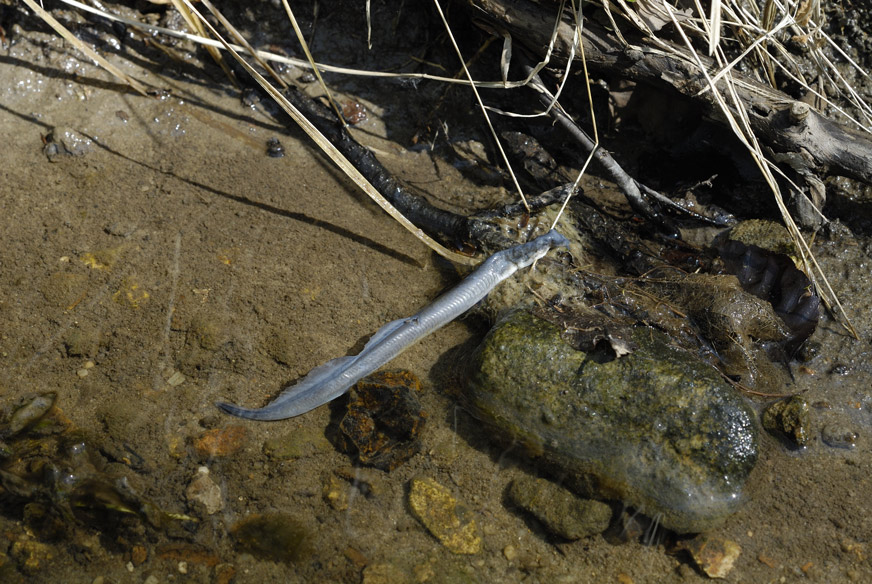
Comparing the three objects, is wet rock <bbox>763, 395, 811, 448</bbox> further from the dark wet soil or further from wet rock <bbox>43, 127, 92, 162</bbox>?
wet rock <bbox>43, 127, 92, 162</bbox>

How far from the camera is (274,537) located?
2.91 meters

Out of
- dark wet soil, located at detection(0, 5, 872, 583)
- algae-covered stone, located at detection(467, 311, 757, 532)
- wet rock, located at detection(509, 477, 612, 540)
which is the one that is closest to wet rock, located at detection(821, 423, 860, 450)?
dark wet soil, located at detection(0, 5, 872, 583)

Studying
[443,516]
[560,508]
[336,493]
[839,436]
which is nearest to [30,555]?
[336,493]

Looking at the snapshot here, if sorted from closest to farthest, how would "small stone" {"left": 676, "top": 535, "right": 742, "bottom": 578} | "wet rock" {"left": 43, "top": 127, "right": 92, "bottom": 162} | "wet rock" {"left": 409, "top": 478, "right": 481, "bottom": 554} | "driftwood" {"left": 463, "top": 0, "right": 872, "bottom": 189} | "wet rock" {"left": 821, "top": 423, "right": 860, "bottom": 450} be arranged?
"small stone" {"left": 676, "top": 535, "right": 742, "bottom": 578} → "wet rock" {"left": 409, "top": 478, "right": 481, "bottom": 554} → "wet rock" {"left": 821, "top": 423, "right": 860, "bottom": 450} → "driftwood" {"left": 463, "top": 0, "right": 872, "bottom": 189} → "wet rock" {"left": 43, "top": 127, "right": 92, "bottom": 162}

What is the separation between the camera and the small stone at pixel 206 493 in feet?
9.77

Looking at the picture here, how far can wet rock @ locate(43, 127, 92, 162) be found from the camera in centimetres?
418

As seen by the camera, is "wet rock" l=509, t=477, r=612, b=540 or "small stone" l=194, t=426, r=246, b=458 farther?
"small stone" l=194, t=426, r=246, b=458

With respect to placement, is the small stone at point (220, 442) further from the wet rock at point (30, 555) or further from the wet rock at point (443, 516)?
the wet rock at point (443, 516)

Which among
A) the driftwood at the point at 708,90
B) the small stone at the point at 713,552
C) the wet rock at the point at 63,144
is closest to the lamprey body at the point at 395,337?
the driftwood at the point at 708,90

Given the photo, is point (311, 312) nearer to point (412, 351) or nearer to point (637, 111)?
point (412, 351)

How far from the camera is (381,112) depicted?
4.70 metres

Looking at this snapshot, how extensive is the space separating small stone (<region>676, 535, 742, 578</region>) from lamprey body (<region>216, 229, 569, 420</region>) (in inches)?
64.4

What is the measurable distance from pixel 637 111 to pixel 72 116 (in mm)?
3862

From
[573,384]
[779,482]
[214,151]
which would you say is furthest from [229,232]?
[779,482]
